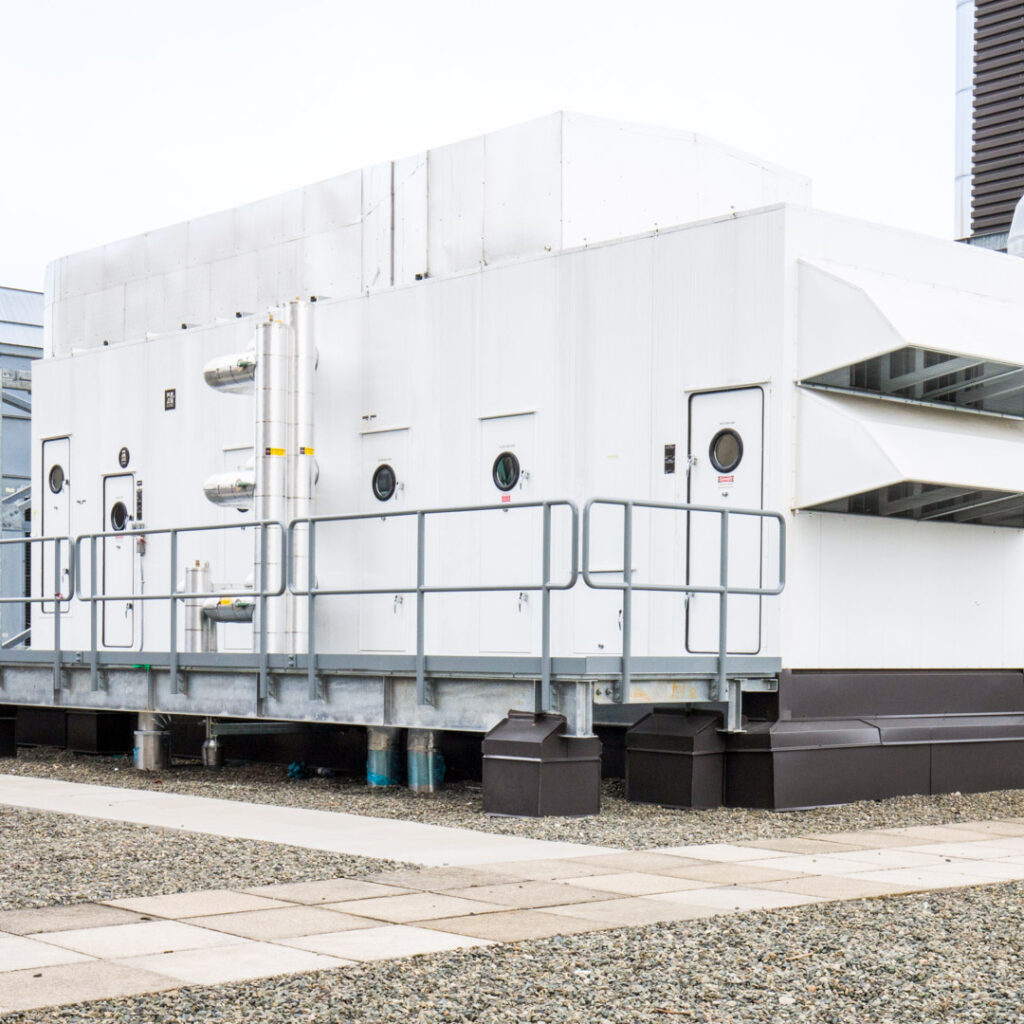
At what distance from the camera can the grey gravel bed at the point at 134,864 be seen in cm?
752

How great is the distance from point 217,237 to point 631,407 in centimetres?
585

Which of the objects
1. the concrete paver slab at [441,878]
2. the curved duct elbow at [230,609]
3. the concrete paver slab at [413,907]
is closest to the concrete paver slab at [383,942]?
the concrete paver slab at [413,907]

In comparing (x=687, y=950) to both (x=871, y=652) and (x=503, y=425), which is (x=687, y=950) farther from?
(x=503, y=425)

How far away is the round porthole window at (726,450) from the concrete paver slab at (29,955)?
257 inches

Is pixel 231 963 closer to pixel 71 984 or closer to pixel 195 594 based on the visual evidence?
pixel 71 984

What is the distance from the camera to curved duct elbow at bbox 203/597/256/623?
13859mm

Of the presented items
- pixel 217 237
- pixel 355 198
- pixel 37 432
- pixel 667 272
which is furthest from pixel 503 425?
pixel 37 432

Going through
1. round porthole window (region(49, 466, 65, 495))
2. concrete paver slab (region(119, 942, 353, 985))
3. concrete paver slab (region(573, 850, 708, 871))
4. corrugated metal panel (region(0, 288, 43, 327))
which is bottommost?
concrete paver slab (region(573, 850, 708, 871))

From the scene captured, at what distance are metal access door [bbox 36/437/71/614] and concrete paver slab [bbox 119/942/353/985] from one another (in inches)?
443

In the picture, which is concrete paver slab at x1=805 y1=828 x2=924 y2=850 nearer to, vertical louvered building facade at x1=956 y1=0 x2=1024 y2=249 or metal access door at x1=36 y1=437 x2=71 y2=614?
metal access door at x1=36 y1=437 x2=71 y2=614

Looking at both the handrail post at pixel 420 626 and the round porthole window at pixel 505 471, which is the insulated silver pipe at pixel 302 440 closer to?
the round porthole window at pixel 505 471

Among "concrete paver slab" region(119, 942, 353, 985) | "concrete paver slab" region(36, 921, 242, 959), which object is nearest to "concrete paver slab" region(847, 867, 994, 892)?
"concrete paver slab" region(119, 942, 353, 985)

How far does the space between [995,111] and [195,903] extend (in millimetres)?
28713

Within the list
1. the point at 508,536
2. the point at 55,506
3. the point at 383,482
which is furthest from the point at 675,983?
the point at 55,506
